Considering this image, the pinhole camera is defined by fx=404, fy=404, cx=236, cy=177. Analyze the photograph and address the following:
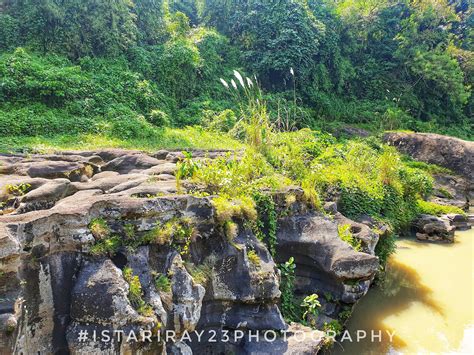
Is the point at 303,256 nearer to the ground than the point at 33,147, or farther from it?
nearer to the ground

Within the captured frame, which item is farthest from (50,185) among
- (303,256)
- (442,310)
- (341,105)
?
(341,105)

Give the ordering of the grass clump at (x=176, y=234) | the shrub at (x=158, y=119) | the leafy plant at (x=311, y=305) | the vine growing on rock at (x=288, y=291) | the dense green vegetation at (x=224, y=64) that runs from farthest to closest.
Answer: the shrub at (x=158, y=119) < the dense green vegetation at (x=224, y=64) < the vine growing on rock at (x=288, y=291) < the leafy plant at (x=311, y=305) < the grass clump at (x=176, y=234)

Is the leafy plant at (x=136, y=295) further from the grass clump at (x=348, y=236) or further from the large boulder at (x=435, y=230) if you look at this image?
the large boulder at (x=435, y=230)

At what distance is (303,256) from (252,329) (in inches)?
58.5

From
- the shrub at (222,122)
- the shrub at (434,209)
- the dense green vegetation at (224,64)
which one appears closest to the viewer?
the dense green vegetation at (224,64)

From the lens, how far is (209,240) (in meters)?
4.20

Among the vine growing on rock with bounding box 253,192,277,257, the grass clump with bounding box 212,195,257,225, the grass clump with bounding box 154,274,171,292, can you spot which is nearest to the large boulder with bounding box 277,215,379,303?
the vine growing on rock with bounding box 253,192,277,257

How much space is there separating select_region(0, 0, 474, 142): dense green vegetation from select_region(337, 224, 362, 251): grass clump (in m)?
3.18

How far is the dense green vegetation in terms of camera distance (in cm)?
1005

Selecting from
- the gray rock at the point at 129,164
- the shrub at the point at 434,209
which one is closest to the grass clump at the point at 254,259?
the gray rock at the point at 129,164

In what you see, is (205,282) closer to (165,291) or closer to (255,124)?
(165,291)

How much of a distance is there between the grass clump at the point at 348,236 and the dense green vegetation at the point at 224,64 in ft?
10.4

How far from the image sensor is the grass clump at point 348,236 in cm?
553

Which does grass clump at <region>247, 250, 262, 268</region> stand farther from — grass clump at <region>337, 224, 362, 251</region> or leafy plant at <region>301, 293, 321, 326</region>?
grass clump at <region>337, 224, 362, 251</region>
